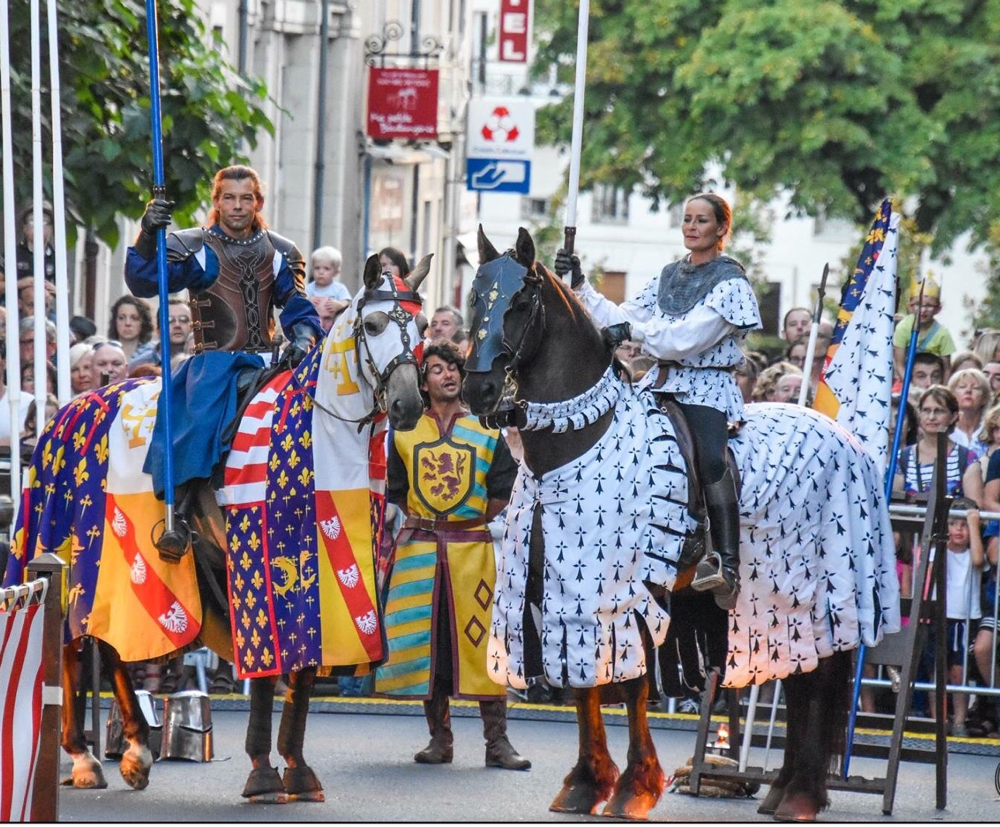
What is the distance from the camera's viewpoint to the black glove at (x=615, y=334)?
9.16 meters

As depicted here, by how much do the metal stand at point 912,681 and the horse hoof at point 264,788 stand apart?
199 centimetres

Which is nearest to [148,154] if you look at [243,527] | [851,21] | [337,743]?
[337,743]

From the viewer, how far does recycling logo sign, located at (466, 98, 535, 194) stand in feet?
88.4

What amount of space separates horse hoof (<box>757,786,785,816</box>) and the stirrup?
1246 millimetres

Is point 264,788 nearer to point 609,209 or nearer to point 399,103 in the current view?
point 399,103

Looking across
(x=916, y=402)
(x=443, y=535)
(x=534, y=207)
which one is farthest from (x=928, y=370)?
(x=534, y=207)

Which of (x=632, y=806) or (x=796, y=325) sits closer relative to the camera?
(x=632, y=806)

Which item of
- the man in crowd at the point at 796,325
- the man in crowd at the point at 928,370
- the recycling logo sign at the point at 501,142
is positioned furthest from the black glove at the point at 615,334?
the recycling logo sign at the point at 501,142

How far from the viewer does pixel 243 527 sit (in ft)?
31.9

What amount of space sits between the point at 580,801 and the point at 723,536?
128 cm

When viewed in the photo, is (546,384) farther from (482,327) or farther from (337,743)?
(337,743)

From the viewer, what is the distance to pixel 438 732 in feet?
37.3

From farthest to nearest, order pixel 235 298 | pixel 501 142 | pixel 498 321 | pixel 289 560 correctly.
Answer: pixel 501 142 < pixel 235 298 < pixel 289 560 < pixel 498 321

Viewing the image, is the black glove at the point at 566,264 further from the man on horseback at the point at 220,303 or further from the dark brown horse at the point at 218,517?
the man on horseback at the point at 220,303
